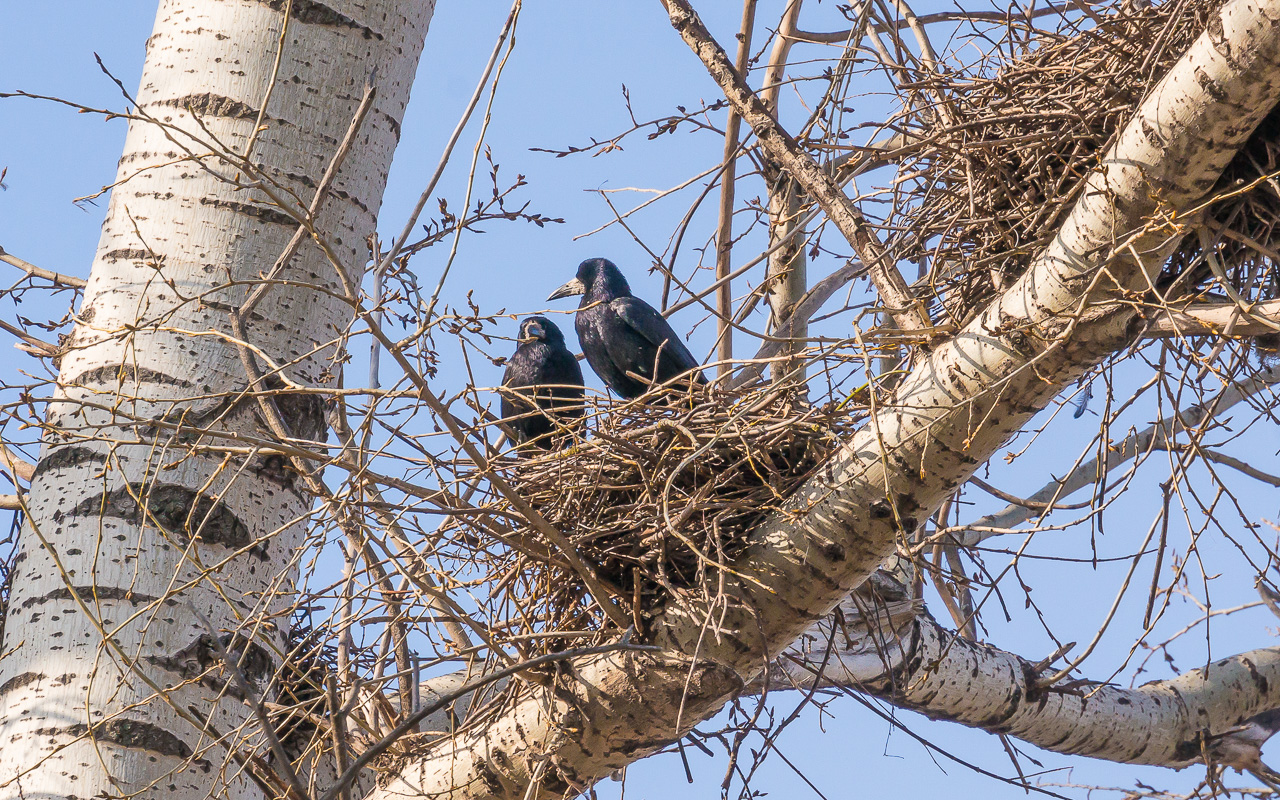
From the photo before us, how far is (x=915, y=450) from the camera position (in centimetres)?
209

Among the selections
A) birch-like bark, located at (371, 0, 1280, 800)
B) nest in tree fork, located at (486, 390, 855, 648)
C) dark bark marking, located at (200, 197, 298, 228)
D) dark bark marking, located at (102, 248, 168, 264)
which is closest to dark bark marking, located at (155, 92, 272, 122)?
dark bark marking, located at (200, 197, 298, 228)

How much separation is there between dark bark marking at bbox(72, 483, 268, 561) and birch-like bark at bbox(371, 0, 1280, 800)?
647 mm

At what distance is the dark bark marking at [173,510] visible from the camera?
230cm

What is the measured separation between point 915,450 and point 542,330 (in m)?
2.53

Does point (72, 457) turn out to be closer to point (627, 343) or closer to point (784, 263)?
point (627, 343)

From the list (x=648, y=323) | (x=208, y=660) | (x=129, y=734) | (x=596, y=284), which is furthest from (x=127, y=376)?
(x=596, y=284)

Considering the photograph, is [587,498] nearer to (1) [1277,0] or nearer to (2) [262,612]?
(2) [262,612]

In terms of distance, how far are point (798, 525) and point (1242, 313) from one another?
0.87m

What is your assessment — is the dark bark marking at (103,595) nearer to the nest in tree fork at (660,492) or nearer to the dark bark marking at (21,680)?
the dark bark marking at (21,680)

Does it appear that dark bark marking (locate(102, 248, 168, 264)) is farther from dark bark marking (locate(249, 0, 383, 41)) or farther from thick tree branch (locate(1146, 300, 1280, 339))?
thick tree branch (locate(1146, 300, 1280, 339))

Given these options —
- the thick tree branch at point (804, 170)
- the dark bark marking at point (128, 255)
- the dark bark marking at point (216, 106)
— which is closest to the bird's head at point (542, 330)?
the thick tree branch at point (804, 170)

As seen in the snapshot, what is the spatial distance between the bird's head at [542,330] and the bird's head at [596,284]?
6.3 inches

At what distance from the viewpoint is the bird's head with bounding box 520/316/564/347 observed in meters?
4.41

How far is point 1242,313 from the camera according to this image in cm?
200
